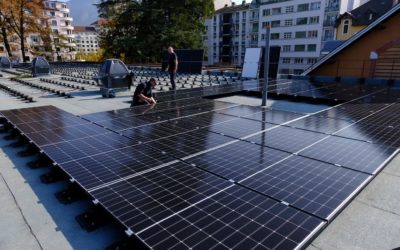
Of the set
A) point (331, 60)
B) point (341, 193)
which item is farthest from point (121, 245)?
point (331, 60)

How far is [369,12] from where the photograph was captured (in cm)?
4491

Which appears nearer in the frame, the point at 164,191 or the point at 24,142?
the point at 164,191

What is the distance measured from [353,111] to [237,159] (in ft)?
17.3

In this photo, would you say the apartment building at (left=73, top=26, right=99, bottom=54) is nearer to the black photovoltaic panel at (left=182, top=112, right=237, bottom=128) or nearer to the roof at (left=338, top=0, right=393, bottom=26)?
the roof at (left=338, top=0, right=393, bottom=26)

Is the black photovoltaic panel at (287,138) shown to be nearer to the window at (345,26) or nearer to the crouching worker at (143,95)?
the crouching worker at (143,95)

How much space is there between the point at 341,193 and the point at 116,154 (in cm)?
356

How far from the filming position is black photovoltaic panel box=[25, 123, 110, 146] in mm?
5732

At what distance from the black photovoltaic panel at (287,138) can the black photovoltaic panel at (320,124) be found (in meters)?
0.35

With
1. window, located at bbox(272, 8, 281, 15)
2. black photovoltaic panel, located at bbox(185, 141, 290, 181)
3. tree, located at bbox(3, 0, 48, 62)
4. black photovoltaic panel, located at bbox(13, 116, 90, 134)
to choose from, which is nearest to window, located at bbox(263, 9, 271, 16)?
window, located at bbox(272, 8, 281, 15)

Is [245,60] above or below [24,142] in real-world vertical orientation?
above

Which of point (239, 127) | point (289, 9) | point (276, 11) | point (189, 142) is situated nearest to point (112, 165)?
point (189, 142)

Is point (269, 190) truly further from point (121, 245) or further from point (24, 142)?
point (24, 142)

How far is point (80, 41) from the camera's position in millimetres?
164500

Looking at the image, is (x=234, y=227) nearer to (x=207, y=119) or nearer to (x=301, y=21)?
(x=207, y=119)
